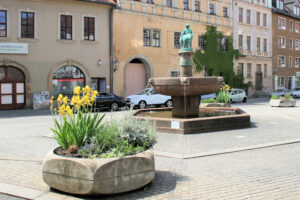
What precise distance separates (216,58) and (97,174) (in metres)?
34.1

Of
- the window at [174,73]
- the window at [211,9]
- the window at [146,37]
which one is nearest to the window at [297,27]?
the window at [211,9]

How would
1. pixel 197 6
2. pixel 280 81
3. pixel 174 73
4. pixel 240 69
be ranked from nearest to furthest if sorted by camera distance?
pixel 174 73 < pixel 197 6 < pixel 240 69 < pixel 280 81

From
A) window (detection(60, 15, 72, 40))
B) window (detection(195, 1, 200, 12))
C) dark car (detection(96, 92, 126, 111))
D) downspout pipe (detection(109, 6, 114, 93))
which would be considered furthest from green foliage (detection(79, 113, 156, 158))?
window (detection(195, 1, 200, 12))

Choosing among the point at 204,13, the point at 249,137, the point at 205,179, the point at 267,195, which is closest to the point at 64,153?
the point at 205,179

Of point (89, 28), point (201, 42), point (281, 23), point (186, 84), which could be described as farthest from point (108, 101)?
point (281, 23)

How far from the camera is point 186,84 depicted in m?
11.1

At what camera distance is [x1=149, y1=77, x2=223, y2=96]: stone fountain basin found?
11148 mm

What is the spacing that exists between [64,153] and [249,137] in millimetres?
6574

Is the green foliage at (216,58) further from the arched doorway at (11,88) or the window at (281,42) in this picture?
the arched doorway at (11,88)

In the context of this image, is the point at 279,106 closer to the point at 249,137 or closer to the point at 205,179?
the point at 249,137

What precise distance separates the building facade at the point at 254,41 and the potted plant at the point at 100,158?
1436 inches

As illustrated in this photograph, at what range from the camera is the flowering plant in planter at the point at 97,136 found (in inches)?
200

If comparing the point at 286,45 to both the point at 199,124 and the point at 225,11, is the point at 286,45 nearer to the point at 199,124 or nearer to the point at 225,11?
the point at 225,11

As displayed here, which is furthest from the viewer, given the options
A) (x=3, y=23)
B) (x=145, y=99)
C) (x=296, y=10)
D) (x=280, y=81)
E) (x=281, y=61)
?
(x=296, y=10)
